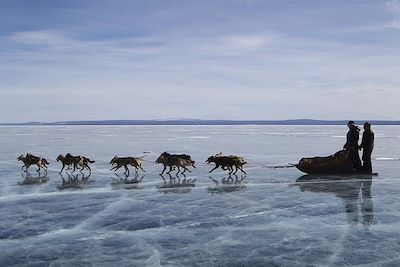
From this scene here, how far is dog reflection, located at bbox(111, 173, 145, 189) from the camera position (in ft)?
43.5

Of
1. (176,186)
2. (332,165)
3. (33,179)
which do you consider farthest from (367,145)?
(33,179)

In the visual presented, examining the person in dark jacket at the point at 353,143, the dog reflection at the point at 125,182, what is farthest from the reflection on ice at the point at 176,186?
the person in dark jacket at the point at 353,143

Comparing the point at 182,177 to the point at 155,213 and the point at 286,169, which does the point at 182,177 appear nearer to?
the point at 286,169

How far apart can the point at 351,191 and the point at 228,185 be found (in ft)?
11.0

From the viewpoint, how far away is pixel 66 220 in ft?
28.8

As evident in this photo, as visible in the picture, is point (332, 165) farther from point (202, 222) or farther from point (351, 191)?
point (202, 222)

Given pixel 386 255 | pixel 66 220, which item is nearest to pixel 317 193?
pixel 386 255

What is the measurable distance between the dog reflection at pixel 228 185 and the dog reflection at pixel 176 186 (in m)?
0.65

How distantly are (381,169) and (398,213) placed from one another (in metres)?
8.24

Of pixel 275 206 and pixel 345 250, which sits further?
pixel 275 206

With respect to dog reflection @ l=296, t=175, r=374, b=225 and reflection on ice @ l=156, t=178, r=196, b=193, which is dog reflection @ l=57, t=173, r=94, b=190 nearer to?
reflection on ice @ l=156, t=178, r=196, b=193

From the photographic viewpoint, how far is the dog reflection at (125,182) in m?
13.3

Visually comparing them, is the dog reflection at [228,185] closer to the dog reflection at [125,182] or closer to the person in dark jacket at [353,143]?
the dog reflection at [125,182]

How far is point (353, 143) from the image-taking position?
15.3 m
